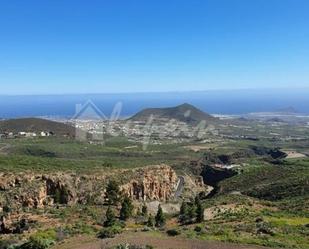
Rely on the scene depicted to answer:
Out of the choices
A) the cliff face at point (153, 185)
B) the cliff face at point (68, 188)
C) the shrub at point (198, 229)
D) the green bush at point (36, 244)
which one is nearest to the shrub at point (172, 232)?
the shrub at point (198, 229)

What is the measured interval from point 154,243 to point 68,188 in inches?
1129

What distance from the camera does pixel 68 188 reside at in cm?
5084

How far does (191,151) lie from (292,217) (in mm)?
84006

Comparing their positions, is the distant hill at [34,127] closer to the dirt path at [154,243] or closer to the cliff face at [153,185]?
the cliff face at [153,185]

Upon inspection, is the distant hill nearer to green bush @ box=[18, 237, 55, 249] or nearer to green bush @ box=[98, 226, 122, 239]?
green bush @ box=[98, 226, 122, 239]

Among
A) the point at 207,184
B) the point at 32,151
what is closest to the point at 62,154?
the point at 32,151

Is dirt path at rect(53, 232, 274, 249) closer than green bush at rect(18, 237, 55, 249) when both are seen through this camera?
Yes

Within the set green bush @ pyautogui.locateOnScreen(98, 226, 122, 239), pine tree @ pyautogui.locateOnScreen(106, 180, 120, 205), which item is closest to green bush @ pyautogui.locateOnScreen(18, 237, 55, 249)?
green bush @ pyautogui.locateOnScreen(98, 226, 122, 239)

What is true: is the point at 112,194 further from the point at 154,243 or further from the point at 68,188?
the point at 154,243

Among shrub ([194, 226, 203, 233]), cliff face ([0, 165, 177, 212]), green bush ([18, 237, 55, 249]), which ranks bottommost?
cliff face ([0, 165, 177, 212])

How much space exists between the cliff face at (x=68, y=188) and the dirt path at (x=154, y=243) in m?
18.4

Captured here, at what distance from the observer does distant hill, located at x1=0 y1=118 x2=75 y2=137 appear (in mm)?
135125

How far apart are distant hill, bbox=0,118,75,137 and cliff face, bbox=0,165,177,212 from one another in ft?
240

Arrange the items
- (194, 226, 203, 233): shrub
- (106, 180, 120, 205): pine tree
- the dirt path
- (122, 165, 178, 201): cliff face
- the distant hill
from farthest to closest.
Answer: the distant hill
(122, 165, 178, 201): cliff face
(106, 180, 120, 205): pine tree
(194, 226, 203, 233): shrub
the dirt path
